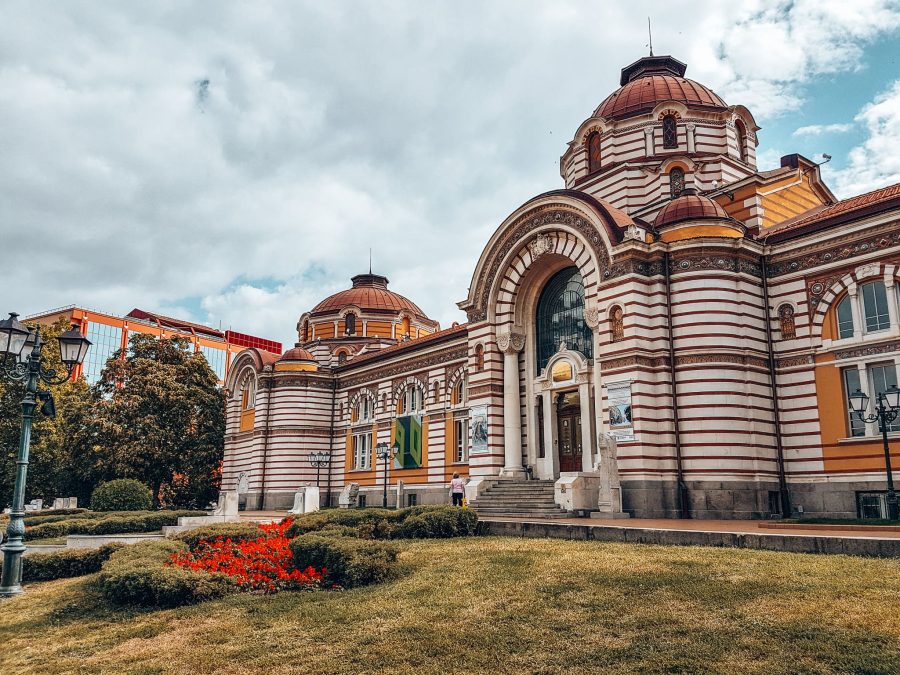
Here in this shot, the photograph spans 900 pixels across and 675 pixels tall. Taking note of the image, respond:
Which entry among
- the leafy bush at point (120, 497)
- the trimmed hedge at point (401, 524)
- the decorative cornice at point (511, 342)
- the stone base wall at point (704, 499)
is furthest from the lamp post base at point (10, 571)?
the decorative cornice at point (511, 342)

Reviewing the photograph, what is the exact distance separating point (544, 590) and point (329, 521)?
8.97m

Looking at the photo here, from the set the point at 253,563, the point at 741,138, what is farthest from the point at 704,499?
the point at 741,138

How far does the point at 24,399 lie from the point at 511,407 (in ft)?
61.9

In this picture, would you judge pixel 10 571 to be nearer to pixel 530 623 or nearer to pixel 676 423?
pixel 530 623

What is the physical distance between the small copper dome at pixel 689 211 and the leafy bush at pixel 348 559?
16.1 meters

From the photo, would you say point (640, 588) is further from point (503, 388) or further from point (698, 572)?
point (503, 388)

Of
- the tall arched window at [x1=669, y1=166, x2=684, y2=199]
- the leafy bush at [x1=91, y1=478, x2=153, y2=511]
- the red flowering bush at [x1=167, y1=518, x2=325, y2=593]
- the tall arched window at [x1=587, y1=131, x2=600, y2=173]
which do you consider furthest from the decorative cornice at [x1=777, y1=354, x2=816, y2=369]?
the leafy bush at [x1=91, y1=478, x2=153, y2=511]

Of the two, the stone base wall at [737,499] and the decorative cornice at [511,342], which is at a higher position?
the decorative cornice at [511,342]

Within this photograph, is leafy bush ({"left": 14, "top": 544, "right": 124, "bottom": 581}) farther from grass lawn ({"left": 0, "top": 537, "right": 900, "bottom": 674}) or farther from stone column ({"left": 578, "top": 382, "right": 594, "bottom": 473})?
stone column ({"left": 578, "top": 382, "right": 594, "bottom": 473})

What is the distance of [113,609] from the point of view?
11.3 m

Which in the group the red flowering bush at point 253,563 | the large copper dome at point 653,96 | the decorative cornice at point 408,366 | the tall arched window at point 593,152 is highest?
the large copper dome at point 653,96

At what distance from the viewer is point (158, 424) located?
40.8 meters

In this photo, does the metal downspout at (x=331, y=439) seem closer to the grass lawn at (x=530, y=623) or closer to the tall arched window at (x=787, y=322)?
the tall arched window at (x=787, y=322)

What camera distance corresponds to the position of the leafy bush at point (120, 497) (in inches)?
1155
